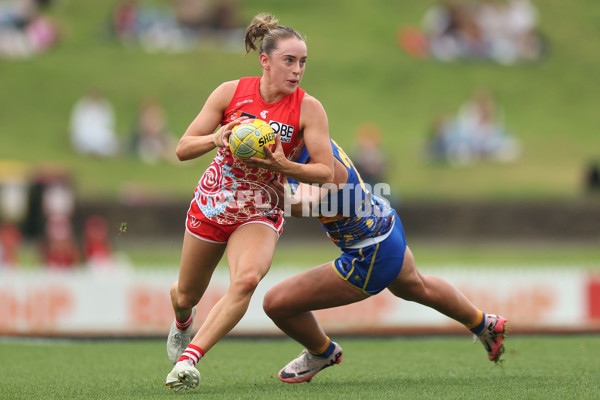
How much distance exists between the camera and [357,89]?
2644 centimetres

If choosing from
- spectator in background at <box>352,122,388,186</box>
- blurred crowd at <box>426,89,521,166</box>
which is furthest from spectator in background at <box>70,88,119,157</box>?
blurred crowd at <box>426,89,521,166</box>

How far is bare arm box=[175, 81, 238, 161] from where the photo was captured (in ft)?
18.5

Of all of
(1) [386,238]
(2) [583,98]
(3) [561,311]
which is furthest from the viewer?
Answer: (2) [583,98]

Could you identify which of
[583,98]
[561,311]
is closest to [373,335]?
[561,311]

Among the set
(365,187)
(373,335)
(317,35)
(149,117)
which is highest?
(317,35)

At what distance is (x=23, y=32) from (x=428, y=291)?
853 inches

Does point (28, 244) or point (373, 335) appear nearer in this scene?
point (373, 335)

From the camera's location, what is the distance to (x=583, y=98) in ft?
89.3

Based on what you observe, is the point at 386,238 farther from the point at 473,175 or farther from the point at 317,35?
the point at 317,35

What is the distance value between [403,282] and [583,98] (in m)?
22.5

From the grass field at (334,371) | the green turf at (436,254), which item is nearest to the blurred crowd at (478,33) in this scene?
the green turf at (436,254)

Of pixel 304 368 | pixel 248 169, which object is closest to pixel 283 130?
pixel 248 169

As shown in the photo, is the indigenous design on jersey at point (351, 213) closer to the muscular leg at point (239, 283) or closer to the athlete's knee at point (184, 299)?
the muscular leg at point (239, 283)

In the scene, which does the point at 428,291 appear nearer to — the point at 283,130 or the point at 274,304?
the point at 274,304
